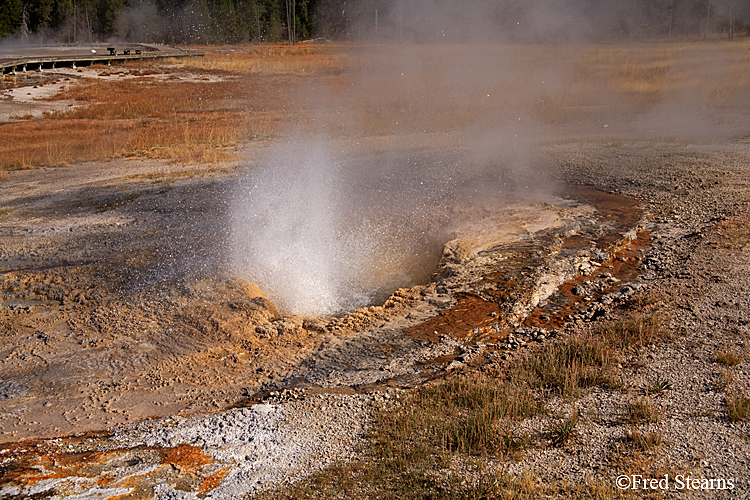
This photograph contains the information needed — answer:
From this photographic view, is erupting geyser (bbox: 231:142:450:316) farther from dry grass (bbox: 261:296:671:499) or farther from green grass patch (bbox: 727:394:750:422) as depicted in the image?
green grass patch (bbox: 727:394:750:422)

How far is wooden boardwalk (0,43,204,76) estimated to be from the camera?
25.8m

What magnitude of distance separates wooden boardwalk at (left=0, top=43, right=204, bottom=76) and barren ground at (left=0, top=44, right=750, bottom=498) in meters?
21.3

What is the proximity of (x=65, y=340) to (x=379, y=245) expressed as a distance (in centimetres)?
314

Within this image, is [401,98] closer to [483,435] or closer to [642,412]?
[642,412]

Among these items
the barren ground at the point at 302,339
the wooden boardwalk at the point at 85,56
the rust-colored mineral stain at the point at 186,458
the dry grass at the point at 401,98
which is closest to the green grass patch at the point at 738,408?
the barren ground at the point at 302,339

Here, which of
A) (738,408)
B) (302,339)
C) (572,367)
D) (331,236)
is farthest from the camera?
Answer: (331,236)

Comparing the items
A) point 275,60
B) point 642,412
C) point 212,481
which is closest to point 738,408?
point 642,412

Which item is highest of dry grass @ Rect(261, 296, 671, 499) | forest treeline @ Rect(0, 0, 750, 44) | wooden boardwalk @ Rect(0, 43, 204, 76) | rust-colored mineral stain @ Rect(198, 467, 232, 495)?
wooden boardwalk @ Rect(0, 43, 204, 76)

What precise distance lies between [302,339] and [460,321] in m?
1.28

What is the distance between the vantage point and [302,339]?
4684mm

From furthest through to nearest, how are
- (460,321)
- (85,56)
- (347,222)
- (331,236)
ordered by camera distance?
1. (85,56)
2. (347,222)
3. (331,236)
4. (460,321)

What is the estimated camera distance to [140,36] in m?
30.9

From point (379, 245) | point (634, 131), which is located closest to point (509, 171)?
point (379, 245)

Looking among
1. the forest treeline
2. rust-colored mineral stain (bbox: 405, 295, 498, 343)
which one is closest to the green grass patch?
rust-colored mineral stain (bbox: 405, 295, 498, 343)
